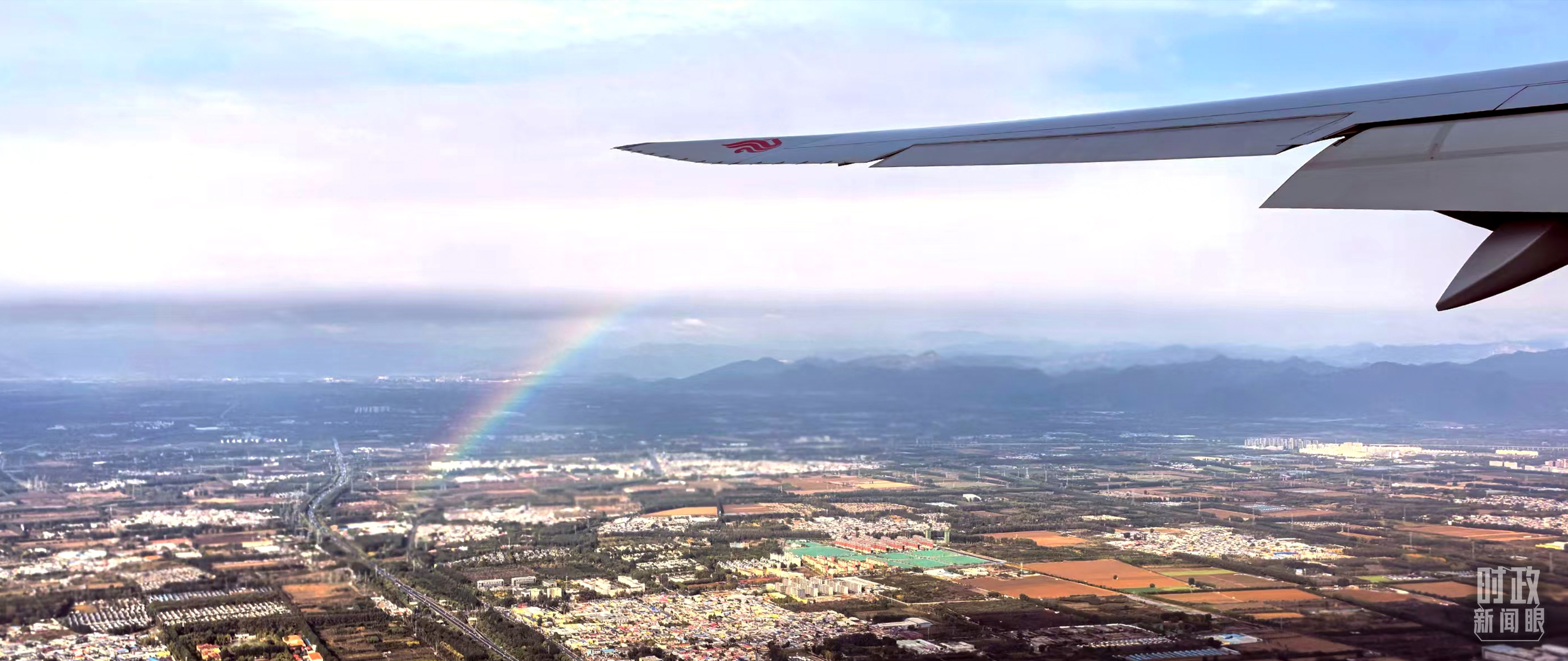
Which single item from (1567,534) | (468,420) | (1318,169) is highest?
A: (1318,169)

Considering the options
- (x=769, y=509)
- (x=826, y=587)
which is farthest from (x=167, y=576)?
(x=769, y=509)

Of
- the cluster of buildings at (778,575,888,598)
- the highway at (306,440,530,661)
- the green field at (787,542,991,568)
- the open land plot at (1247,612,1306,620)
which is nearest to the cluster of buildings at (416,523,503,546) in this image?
the highway at (306,440,530,661)

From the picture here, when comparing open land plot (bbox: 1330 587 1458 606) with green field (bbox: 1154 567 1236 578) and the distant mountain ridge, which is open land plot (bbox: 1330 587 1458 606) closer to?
green field (bbox: 1154 567 1236 578)

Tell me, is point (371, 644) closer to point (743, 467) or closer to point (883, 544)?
point (883, 544)

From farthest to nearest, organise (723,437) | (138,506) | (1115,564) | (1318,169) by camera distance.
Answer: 1. (723,437)
2. (138,506)
3. (1115,564)
4. (1318,169)

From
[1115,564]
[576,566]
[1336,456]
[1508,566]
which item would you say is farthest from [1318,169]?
[1336,456]

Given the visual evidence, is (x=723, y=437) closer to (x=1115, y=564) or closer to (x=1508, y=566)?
(x=1115, y=564)
